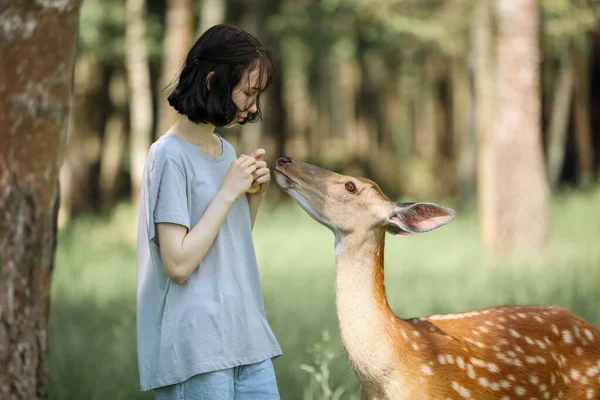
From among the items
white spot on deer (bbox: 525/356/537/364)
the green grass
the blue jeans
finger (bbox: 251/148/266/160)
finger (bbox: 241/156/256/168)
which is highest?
finger (bbox: 251/148/266/160)

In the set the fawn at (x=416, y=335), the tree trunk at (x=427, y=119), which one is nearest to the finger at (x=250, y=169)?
the fawn at (x=416, y=335)

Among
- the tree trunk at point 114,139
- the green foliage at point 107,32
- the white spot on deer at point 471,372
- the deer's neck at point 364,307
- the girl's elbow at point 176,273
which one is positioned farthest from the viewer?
the tree trunk at point 114,139

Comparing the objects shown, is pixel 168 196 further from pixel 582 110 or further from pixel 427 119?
pixel 427 119

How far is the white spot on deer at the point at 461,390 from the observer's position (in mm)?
3905

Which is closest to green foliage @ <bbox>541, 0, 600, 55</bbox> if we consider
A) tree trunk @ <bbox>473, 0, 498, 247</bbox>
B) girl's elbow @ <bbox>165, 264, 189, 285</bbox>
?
tree trunk @ <bbox>473, 0, 498, 247</bbox>

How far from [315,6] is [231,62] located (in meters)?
17.5

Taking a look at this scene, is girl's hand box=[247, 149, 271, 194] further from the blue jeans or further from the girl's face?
the blue jeans

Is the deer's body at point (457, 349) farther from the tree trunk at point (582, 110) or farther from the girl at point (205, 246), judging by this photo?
the tree trunk at point (582, 110)

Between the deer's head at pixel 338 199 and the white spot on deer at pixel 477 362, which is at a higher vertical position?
the deer's head at pixel 338 199

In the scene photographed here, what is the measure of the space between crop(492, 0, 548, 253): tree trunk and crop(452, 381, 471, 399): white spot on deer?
26.3 ft

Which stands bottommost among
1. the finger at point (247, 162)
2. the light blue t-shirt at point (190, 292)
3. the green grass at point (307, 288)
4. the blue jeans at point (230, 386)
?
the green grass at point (307, 288)

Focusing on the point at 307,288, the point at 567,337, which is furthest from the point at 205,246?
the point at 307,288

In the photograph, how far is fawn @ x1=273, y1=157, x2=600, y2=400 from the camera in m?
3.83

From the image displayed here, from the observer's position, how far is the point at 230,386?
132 inches
